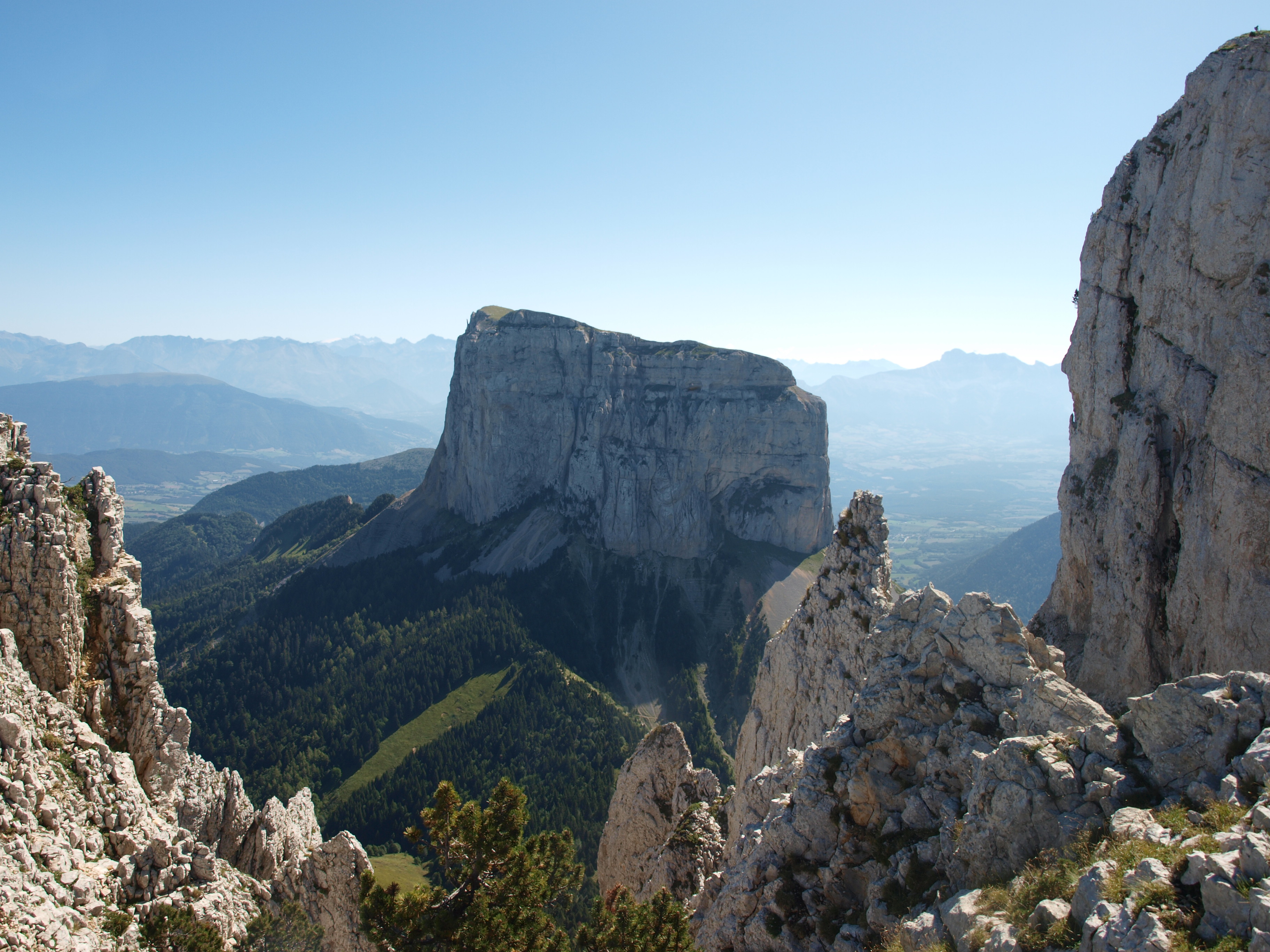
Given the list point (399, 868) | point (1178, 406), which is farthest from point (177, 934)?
point (399, 868)

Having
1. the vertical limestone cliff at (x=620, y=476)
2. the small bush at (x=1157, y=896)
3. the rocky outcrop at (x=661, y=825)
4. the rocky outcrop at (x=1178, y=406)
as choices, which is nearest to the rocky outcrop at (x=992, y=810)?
the small bush at (x=1157, y=896)

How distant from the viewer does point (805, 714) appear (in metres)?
33.8

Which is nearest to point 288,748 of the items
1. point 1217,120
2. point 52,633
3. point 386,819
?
point 386,819

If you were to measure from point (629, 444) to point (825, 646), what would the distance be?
140621mm

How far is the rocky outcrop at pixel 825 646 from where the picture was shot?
104ft

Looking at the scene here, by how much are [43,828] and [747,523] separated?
523 ft

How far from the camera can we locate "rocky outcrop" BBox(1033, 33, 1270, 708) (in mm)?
23953

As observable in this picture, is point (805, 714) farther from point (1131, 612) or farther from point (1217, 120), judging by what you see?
point (1217, 120)

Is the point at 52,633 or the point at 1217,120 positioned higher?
the point at 1217,120

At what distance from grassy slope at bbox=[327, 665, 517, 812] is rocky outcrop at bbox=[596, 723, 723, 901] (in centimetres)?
7906

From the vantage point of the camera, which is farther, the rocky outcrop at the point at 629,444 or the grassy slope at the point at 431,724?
the rocky outcrop at the point at 629,444

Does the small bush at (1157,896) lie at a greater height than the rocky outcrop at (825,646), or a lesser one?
greater

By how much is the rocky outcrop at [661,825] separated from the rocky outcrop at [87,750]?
13548mm

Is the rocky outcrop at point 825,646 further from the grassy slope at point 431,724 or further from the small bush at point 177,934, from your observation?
the grassy slope at point 431,724
